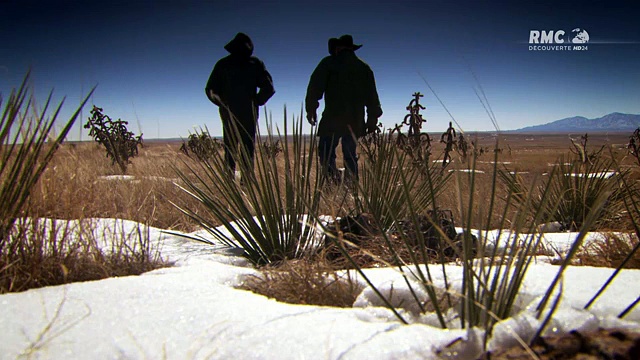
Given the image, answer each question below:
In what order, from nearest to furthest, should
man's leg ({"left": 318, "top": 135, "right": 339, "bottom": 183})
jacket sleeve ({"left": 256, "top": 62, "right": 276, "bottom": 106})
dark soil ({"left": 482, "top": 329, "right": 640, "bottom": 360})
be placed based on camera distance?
dark soil ({"left": 482, "top": 329, "right": 640, "bottom": 360}), man's leg ({"left": 318, "top": 135, "right": 339, "bottom": 183}), jacket sleeve ({"left": 256, "top": 62, "right": 276, "bottom": 106})

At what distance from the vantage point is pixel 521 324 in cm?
92

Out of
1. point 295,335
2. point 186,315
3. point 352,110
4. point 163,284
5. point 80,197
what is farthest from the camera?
point 352,110

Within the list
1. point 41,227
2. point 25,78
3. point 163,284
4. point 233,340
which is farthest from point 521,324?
point 25,78

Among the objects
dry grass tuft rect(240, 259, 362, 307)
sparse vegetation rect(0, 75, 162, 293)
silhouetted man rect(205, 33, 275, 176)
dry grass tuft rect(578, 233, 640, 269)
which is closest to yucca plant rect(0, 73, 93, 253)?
sparse vegetation rect(0, 75, 162, 293)

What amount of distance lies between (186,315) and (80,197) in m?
1.37

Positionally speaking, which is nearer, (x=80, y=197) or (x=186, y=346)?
(x=186, y=346)

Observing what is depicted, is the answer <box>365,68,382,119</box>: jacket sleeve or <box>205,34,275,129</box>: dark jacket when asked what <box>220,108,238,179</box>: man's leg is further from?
<box>365,68,382,119</box>: jacket sleeve

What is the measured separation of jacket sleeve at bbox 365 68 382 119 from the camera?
5039 millimetres

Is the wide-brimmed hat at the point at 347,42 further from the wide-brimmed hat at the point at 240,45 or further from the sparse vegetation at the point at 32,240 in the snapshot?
the sparse vegetation at the point at 32,240

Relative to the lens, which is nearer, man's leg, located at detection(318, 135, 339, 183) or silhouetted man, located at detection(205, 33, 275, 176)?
man's leg, located at detection(318, 135, 339, 183)

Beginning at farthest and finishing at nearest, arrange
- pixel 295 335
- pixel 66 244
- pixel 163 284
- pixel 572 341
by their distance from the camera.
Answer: pixel 66 244
pixel 163 284
pixel 295 335
pixel 572 341

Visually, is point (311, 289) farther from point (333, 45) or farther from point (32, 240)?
point (333, 45)

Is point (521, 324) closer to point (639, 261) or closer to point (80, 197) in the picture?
point (639, 261)

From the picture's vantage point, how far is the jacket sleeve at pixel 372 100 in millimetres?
5039
